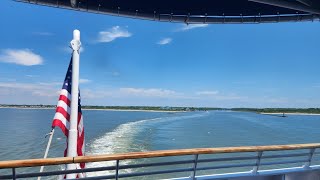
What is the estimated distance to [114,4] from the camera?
5875 mm

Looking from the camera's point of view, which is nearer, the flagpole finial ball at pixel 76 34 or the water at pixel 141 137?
the flagpole finial ball at pixel 76 34

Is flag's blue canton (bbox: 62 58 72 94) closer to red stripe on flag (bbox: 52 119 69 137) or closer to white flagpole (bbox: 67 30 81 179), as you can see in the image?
white flagpole (bbox: 67 30 81 179)

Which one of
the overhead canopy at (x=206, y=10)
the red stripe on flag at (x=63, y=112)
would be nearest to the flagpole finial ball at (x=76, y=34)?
the red stripe on flag at (x=63, y=112)

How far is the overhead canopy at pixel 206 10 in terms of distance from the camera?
5.77 m

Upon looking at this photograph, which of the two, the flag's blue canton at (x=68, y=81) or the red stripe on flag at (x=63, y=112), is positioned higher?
the flag's blue canton at (x=68, y=81)

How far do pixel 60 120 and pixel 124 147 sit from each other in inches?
840

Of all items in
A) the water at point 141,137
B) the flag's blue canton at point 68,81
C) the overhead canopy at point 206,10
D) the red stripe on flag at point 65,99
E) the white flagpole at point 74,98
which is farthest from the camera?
the water at point 141,137

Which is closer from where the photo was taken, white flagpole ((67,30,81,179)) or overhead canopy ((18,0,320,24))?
white flagpole ((67,30,81,179))

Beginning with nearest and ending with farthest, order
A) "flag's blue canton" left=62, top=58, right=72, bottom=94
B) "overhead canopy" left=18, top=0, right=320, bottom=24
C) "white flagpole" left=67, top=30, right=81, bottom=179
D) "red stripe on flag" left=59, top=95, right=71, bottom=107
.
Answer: "white flagpole" left=67, top=30, right=81, bottom=179 < "red stripe on flag" left=59, top=95, right=71, bottom=107 < "flag's blue canton" left=62, top=58, right=72, bottom=94 < "overhead canopy" left=18, top=0, right=320, bottom=24

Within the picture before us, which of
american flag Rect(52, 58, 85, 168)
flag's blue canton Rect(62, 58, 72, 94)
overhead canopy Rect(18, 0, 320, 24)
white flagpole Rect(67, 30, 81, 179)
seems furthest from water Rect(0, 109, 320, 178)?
white flagpole Rect(67, 30, 81, 179)

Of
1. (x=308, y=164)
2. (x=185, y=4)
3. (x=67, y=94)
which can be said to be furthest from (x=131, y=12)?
(x=308, y=164)

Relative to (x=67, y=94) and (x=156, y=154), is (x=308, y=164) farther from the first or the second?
(x=67, y=94)

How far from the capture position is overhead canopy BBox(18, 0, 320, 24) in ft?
18.9

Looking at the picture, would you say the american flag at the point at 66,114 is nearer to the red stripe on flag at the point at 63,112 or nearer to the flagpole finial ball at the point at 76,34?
the red stripe on flag at the point at 63,112
